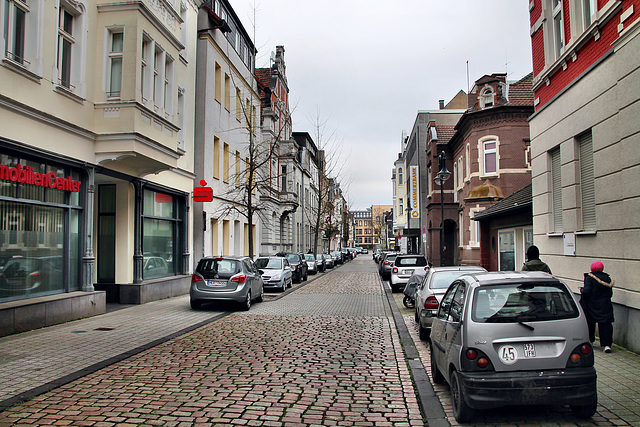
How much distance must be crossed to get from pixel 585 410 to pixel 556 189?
26.5 feet

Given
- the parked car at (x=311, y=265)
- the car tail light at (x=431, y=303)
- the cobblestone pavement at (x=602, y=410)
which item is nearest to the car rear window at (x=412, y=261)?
the car tail light at (x=431, y=303)

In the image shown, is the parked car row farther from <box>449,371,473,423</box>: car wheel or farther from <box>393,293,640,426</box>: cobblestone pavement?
<box>393,293,640,426</box>: cobblestone pavement

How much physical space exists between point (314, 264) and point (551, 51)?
81.7 ft

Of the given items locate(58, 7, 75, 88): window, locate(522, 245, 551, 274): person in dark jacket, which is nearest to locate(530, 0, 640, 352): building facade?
locate(522, 245, 551, 274): person in dark jacket

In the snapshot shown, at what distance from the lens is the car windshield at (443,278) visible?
35.4 ft

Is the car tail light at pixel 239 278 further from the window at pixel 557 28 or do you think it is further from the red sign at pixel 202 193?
the window at pixel 557 28

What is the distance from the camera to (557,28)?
1224 cm

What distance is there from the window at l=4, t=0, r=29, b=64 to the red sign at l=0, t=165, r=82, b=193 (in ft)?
7.51

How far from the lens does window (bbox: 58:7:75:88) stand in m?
12.1

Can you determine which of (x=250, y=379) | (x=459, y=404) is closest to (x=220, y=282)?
(x=250, y=379)

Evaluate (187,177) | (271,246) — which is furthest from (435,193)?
(187,177)

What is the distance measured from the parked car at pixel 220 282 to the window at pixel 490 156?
56.0ft

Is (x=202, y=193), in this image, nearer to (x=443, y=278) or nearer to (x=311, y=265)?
(x=443, y=278)

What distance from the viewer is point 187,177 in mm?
19922
